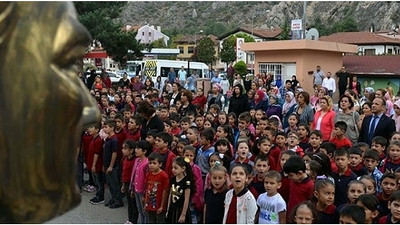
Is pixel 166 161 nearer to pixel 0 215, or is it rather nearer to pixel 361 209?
pixel 361 209

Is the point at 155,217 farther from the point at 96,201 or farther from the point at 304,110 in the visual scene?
the point at 304,110

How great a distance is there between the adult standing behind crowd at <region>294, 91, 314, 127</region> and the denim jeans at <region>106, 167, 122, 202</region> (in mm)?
2901

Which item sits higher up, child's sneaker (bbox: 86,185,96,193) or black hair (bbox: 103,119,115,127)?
black hair (bbox: 103,119,115,127)

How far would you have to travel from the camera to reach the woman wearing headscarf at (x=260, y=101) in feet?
32.3

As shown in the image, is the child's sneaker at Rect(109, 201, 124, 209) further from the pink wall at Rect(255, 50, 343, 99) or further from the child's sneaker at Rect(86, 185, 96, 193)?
the pink wall at Rect(255, 50, 343, 99)

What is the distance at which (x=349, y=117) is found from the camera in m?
7.14

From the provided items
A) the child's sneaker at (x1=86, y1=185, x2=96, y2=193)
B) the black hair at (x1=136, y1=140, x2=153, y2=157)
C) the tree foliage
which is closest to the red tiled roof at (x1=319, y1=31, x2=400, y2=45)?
the tree foliage

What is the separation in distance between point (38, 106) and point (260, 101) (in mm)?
9605

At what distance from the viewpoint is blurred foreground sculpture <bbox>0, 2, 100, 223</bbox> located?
0.54 meters

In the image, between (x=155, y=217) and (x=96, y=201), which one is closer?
(x=155, y=217)

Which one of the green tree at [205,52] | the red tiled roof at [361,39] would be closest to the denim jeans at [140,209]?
the red tiled roof at [361,39]

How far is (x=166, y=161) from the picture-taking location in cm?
587

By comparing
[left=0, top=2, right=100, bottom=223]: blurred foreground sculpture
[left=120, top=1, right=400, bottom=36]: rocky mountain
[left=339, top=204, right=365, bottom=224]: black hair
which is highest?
[left=120, top=1, right=400, bottom=36]: rocky mountain

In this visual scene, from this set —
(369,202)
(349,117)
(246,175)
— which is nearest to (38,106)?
(369,202)
